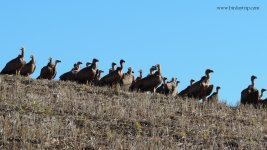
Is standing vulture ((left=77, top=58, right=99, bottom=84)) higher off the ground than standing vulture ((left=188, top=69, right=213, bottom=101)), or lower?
higher

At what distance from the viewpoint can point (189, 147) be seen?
54.4 feet

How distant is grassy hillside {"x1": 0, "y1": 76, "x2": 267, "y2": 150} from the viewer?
1572cm

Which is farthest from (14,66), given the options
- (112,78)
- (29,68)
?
(112,78)

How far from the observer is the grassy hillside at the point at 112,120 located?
619 inches

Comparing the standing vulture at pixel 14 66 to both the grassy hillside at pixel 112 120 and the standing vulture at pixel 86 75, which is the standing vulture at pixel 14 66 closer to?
the standing vulture at pixel 86 75

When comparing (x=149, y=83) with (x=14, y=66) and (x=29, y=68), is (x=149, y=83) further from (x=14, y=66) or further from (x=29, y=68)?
(x=14, y=66)

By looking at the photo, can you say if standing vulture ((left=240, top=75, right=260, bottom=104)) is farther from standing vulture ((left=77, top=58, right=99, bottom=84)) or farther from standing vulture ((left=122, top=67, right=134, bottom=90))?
standing vulture ((left=77, top=58, right=99, bottom=84))

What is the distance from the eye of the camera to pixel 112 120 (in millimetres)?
18609

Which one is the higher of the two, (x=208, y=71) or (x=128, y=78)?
(x=208, y=71)

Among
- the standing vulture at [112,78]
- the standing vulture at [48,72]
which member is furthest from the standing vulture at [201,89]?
the standing vulture at [48,72]

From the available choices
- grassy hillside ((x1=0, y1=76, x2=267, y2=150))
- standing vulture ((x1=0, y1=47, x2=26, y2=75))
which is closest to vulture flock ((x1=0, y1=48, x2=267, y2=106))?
standing vulture ((x1=0, y1=47, x2=26, y2=75))

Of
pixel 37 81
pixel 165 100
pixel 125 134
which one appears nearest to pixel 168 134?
pixel 125 134

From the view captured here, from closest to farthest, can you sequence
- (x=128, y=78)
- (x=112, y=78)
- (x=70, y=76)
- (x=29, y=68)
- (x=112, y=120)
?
(x=112, y=120) → (x=112, y=78) → (x=29, y=68) → (x=128, y=78) → (x=70, y=76)

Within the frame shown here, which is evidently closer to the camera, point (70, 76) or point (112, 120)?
point (112, 120)
